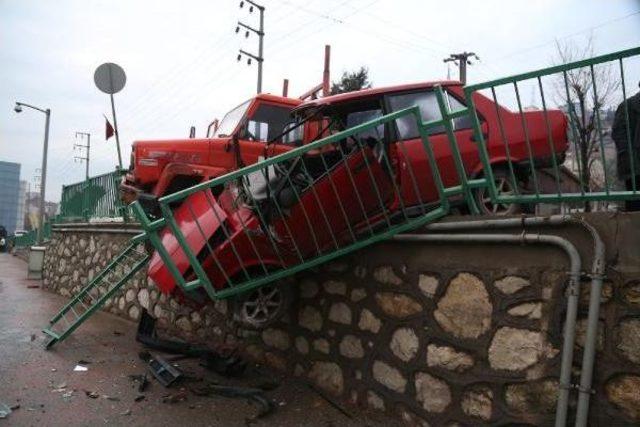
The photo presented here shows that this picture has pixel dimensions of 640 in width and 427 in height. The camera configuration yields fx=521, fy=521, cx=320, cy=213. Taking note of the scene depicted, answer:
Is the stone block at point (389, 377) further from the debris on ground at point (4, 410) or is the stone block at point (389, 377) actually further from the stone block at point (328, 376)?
the debris on ground at point (4, 410)

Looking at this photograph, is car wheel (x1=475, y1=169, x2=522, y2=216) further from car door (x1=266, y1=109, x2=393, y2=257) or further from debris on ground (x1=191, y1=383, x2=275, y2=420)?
debris on ground (x1=191, y1=383, x2=275, y2=420)

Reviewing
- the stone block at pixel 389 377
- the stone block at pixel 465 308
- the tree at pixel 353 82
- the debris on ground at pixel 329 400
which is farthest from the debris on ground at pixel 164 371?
the tree at pixel 353 82

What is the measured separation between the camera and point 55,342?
608cm

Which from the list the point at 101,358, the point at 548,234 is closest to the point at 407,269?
the point at 548,234

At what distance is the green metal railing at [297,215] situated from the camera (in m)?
3.99

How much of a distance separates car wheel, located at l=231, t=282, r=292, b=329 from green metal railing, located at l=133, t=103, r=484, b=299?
0.40 metres

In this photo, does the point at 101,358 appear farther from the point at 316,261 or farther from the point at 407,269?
the point at 407,269

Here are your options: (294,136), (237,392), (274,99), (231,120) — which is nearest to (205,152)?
(231,120)

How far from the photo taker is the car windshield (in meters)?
7.43

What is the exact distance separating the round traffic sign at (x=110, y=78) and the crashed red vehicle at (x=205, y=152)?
2.37 meters

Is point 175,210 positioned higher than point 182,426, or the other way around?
point 175,210

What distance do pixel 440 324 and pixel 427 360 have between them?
280 mm

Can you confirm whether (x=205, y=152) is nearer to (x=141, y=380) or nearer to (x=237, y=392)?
(x=141, y=380)

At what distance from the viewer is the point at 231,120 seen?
25.2ft
